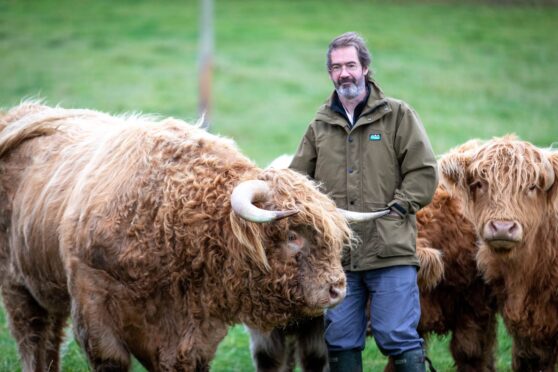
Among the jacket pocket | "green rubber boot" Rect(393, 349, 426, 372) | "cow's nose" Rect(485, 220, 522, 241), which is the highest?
the jacket pocket

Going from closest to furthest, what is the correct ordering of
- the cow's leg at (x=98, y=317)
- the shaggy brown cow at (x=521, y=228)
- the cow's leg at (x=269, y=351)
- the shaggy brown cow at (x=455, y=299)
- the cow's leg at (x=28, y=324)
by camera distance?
the cow's leg at (x=98, y=317) → the shaggy brown cow at (x=521, y=228) → the cow's leg at (x=269, y=351) → the cow's leg at (x=28, y=324) → the shaggy brown cow at (x=455, y=299)

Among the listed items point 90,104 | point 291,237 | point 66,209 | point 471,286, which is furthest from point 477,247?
point 90,104

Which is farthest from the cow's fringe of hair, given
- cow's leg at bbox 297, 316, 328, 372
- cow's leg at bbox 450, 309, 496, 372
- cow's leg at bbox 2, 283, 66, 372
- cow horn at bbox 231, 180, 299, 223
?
cow's leg at bbox 450, 309, 496, 372

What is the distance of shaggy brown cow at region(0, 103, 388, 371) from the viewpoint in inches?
207

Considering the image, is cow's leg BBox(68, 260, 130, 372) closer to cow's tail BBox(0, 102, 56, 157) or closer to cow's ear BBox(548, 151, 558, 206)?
cow's tail BBox(0, 102, 56, 157)

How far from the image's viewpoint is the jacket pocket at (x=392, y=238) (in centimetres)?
563

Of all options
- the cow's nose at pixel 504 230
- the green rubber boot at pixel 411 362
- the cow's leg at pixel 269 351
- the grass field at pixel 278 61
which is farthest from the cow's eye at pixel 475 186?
the grass field at pixel 278 61

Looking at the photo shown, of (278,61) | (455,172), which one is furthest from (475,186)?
(278,61)

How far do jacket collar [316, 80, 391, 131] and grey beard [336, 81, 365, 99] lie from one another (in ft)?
0.36

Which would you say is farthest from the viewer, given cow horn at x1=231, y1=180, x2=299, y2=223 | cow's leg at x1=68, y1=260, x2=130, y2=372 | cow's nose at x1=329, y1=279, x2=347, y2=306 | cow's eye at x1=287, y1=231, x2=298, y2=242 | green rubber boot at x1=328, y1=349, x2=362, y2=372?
green rubber boot at x1=328, y1=349, x2=362, y2=372

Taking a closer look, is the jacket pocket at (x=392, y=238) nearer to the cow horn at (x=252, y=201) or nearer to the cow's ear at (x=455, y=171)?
the cow horn at (x=252, y=201)

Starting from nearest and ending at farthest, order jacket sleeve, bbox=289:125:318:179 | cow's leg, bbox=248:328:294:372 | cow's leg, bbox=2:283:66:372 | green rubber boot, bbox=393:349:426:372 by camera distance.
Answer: green rubber boot, bbox=393:349:426:372, jacket sleeve, bbox=289:125:318:179, cow's leg, bbox=248:328:294:372, cow's leg, bbox=2:283:66:372

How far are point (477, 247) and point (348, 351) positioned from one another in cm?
173

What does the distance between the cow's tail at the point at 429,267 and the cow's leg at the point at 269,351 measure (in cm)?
110
